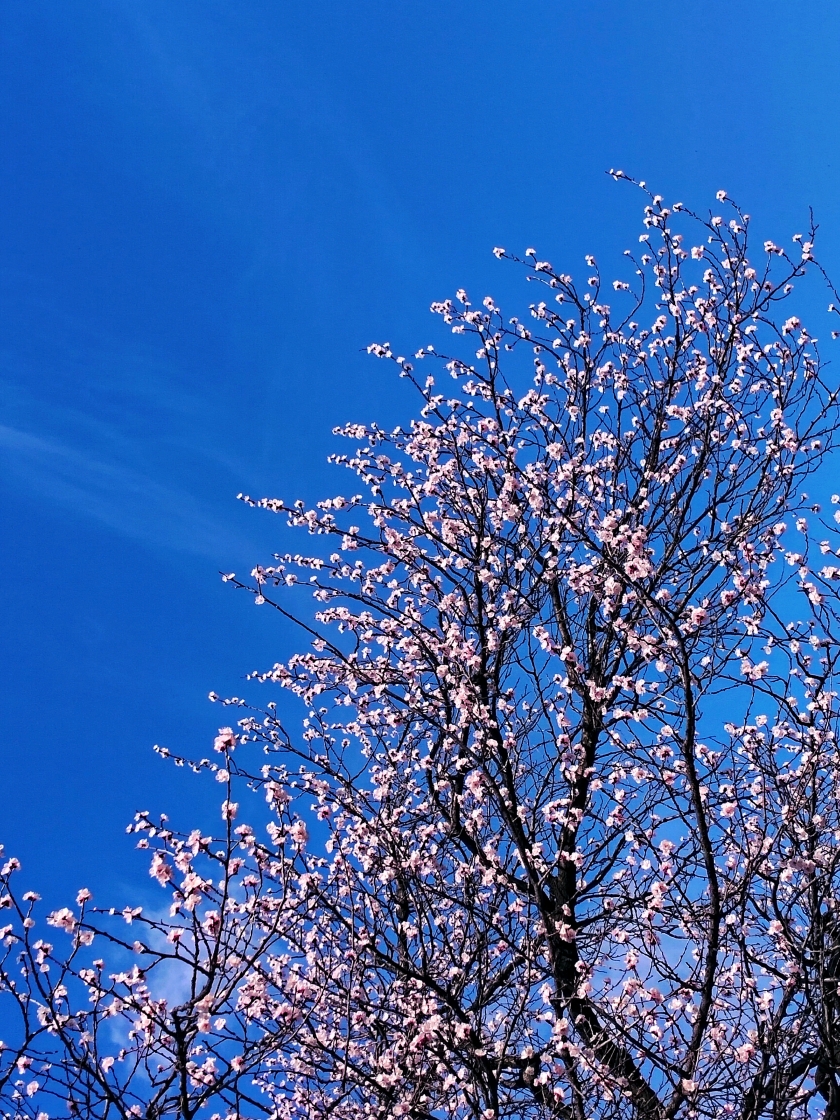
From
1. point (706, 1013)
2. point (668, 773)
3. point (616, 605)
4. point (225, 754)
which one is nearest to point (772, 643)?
point (668, 773)

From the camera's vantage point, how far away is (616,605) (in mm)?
8508

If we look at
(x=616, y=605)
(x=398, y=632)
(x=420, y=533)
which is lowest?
(x=616, y=605)

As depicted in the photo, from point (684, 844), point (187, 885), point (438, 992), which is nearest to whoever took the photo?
point (187, 885)

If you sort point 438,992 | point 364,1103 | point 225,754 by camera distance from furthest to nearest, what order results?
point 364,1103 < point 438,992 < point 225,754

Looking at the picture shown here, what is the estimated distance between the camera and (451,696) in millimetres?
9109

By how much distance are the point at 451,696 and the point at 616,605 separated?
6.13 feet

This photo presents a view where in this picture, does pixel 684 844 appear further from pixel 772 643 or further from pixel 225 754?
pixel 225 754

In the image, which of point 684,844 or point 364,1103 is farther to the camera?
point 684,844

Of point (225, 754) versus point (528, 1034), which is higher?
point (225, 754)

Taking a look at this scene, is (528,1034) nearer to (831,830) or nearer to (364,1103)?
(364,1103)

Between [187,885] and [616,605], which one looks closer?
[187,885]

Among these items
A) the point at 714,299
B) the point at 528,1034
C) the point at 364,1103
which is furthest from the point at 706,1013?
the point at 714,299

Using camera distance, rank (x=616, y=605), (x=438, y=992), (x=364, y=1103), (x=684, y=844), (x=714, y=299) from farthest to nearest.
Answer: (x=714, y=299), (x=616, y=605), (x=684, y=844), (x=364, y=1103), (x=438, y=992)

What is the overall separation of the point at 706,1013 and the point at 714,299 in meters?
7.42
